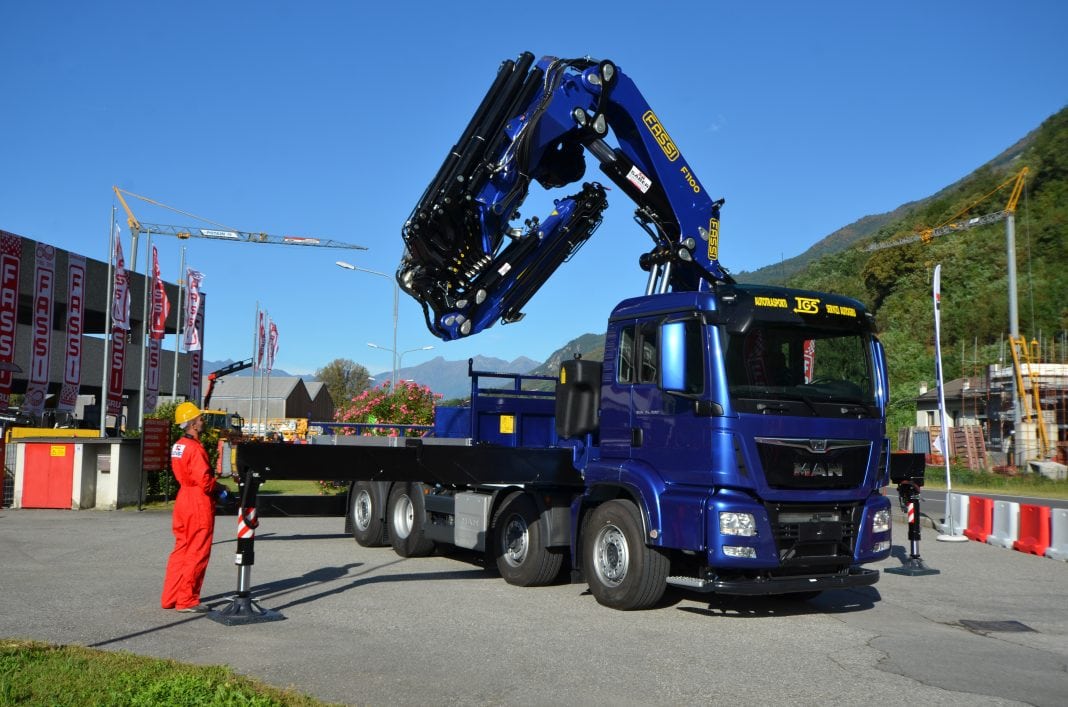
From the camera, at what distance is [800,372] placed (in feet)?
30.3

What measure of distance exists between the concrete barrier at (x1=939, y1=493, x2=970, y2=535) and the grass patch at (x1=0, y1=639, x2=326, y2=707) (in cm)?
1483

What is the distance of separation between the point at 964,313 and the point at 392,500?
63953 mm

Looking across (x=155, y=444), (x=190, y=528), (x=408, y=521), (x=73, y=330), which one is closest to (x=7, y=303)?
(x=73, y=330)

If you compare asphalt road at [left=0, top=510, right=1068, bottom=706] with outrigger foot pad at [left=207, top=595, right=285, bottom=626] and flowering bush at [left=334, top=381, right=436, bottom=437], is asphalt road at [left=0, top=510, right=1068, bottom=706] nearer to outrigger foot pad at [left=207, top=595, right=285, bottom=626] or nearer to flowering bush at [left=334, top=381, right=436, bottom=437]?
outrigger foot pad at [left=207, top=595, right=285, bottom=626]

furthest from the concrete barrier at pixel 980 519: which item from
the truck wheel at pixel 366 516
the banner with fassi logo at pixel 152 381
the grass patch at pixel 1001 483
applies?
the banner with fassi logo at pixel 152 381

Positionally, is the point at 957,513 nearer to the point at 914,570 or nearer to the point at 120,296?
the point at 914,570

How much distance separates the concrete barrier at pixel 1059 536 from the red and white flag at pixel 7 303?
103ft

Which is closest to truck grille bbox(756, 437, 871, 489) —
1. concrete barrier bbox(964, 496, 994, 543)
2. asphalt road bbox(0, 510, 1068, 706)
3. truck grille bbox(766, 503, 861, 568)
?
truck grille bbox(766, 503, 861, 568)

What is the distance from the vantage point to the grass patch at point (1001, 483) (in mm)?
35375

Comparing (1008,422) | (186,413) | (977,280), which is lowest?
(186,413)

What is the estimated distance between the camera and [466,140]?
38.4 ft

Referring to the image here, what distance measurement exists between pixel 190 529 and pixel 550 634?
350 centimetres

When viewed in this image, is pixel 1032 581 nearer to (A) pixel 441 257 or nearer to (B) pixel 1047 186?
(A) pixel 441 257

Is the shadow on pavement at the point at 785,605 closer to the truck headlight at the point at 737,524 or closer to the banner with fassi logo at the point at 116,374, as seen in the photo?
the truck headlight at the point at 737,524
